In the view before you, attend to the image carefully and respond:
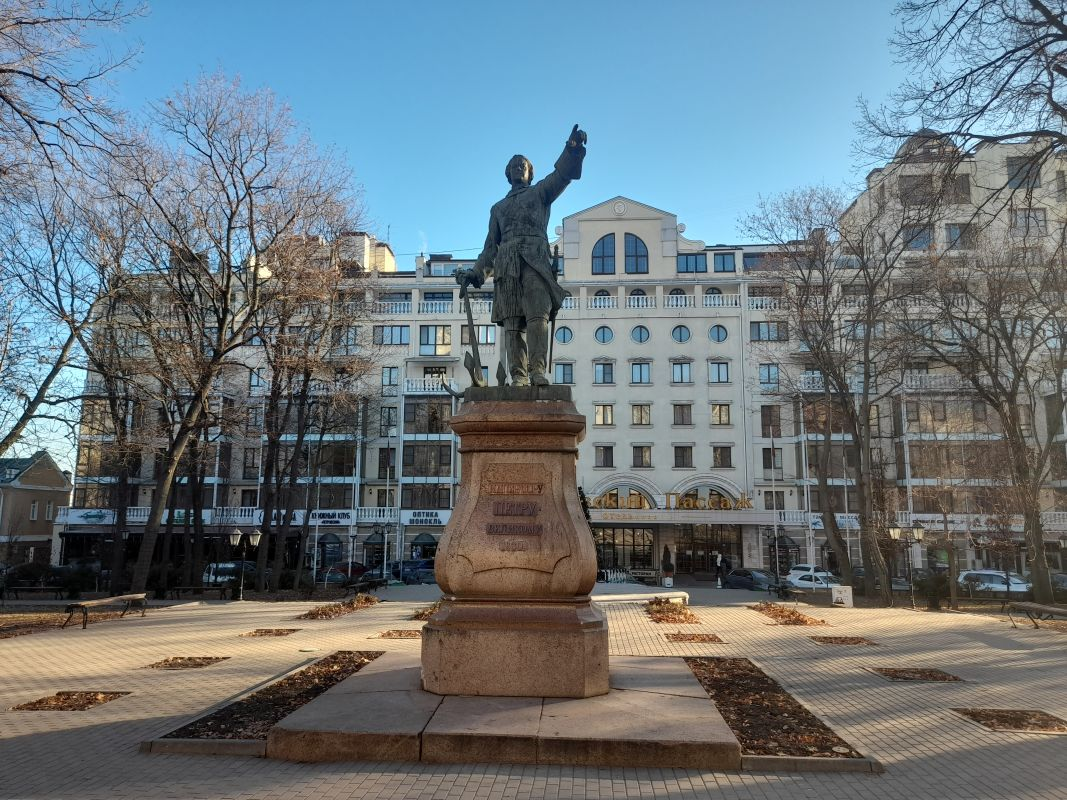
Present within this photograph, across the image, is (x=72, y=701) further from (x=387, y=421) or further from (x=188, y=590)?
(x=387, y=421)

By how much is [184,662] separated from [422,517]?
126ft

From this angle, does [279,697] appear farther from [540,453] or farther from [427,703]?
[540,453]

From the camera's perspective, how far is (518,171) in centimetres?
893

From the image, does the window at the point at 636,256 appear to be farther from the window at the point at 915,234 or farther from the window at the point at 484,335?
the window at the point at 915,234

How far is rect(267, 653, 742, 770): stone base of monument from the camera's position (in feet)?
18.6

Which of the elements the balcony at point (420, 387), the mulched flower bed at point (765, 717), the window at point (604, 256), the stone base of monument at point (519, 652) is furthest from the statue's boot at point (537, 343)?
the window at point (604, 256)

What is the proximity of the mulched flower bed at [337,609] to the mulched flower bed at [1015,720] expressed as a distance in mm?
13159

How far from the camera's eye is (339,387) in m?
26.8

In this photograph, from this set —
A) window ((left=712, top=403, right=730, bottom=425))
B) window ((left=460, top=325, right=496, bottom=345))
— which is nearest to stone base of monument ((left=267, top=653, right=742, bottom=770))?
window ((left=712, top=403, right=730, bottom=425))

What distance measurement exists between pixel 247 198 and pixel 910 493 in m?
40.4

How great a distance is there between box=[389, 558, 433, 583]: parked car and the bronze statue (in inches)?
1273

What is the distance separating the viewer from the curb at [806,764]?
18.8ft

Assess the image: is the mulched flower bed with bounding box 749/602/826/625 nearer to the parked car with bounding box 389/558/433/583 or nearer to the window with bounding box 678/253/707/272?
the parked car with bounding box 389/558/433/583

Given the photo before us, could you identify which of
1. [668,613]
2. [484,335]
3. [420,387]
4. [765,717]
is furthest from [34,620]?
[484,335]
